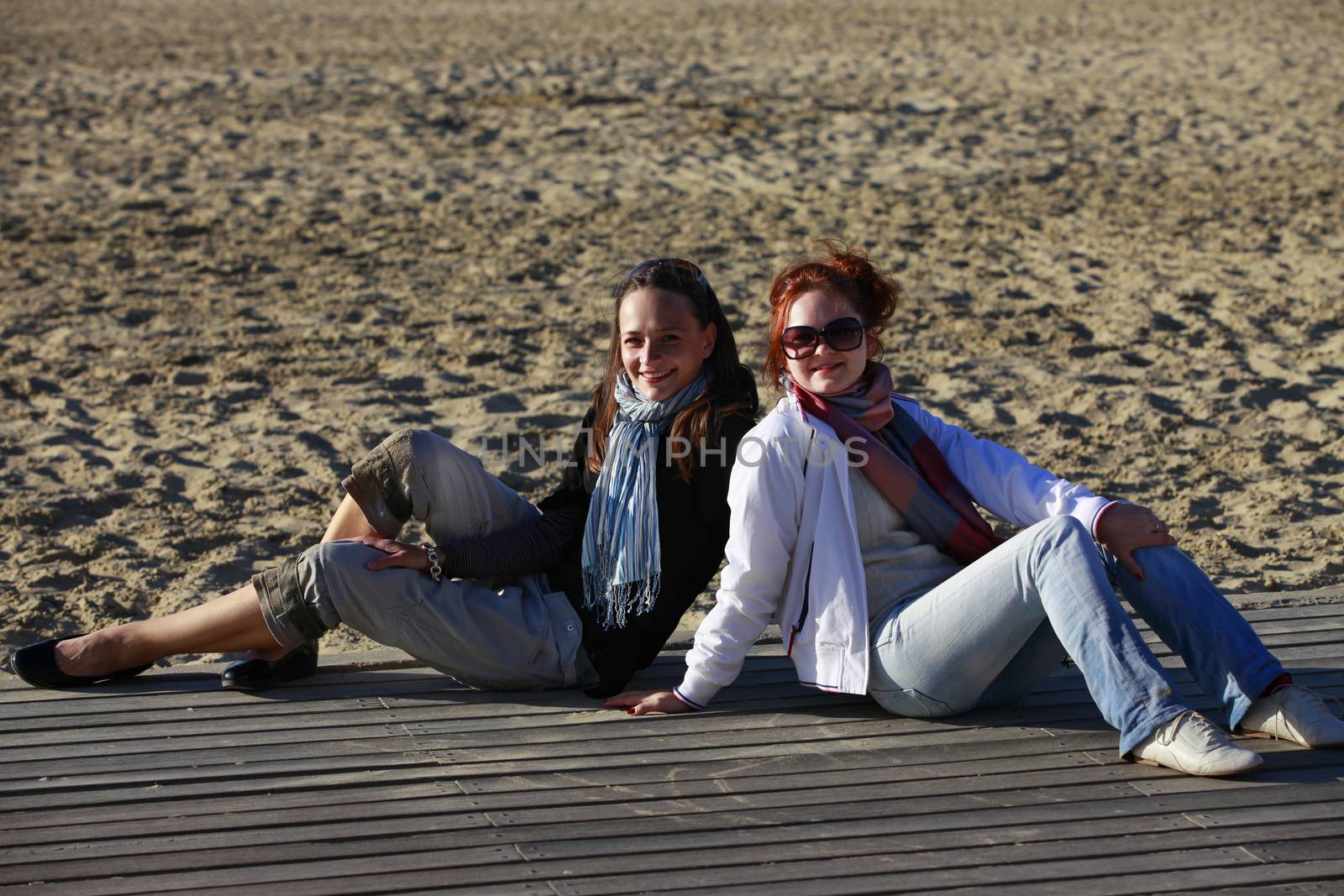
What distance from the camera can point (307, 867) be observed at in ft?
8.64

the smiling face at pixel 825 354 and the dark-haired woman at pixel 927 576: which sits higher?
the smiling face at pixel 825 354

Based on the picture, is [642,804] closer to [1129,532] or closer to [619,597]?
[619,597]

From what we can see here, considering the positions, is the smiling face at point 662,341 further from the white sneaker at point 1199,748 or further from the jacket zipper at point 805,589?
the white sneaker at point 1199,748

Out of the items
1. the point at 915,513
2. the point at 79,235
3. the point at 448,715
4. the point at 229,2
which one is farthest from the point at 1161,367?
the point at 229,2

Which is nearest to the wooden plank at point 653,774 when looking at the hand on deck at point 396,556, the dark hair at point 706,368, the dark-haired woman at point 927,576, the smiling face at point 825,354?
the dark-haired woman at point 927,576

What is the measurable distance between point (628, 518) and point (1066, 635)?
40.5 inches

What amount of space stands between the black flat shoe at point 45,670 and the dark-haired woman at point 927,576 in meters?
1.25

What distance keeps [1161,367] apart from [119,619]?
459cm

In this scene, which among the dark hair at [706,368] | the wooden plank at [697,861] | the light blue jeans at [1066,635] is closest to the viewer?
the wooden plank at [697,861]

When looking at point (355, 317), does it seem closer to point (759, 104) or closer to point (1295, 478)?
point (1295, 478)

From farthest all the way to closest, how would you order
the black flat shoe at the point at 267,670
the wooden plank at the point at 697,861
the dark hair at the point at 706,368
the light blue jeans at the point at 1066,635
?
the black flat shoe at the point at 267,670, the dark hair at the point at 706,368, the light blue jeans at the point at 1066,635, the wooden plank at the point at 697,861

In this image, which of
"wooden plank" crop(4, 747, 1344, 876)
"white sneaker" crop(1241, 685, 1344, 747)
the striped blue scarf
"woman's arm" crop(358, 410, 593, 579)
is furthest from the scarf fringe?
"white sneaker" crop(1241, 685, 1344, 747)

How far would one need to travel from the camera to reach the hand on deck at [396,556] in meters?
3.26

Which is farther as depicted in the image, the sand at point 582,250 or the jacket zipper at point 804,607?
the sand at point 582,250
